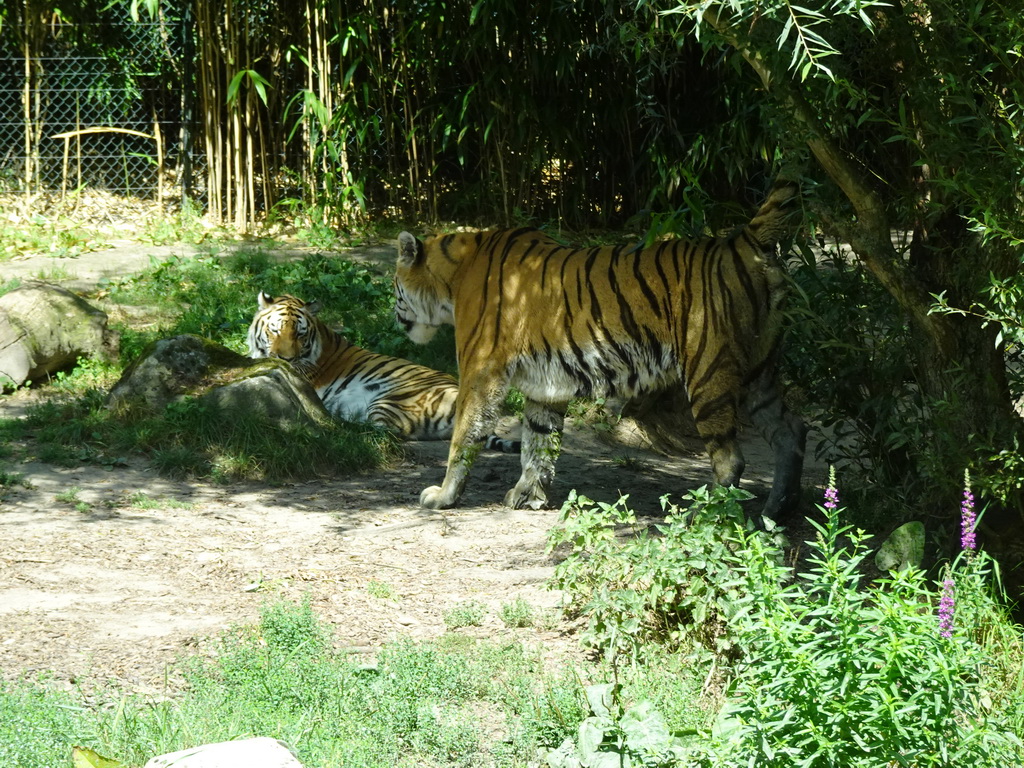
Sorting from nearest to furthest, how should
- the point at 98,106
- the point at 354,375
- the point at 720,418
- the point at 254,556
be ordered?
the point at 254,556 → the point at 720,418 → the point at 354,375 → the point at 98,106

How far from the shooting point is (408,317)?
7.13m

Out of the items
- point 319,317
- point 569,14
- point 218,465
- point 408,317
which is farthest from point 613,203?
point 218,465

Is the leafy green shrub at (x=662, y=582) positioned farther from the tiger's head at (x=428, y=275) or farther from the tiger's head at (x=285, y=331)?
the tiger's head at (x=285, y=331)

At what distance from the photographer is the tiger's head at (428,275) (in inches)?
269

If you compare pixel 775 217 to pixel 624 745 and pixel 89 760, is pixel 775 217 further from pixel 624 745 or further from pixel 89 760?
pixel 89 760

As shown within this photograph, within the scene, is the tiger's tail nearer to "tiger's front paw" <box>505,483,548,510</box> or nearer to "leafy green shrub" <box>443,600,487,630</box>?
"tiger's front paw" <box>505,483,548,510</box>

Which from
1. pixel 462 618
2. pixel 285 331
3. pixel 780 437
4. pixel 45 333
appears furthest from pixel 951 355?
pixel 45 333

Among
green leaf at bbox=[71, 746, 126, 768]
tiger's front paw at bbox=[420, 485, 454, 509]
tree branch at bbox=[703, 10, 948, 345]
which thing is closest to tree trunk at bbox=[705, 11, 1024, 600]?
tree branch at bbox=[703, 10, 948, 345]

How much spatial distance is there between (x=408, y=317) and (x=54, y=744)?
13.4 feet

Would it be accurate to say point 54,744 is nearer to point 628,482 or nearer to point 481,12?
point 628,482

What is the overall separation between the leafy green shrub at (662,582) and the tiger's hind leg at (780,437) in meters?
1.45

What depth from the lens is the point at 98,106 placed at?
12.6 meters

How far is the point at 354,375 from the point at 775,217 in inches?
149

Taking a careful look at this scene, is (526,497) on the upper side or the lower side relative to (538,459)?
lower
